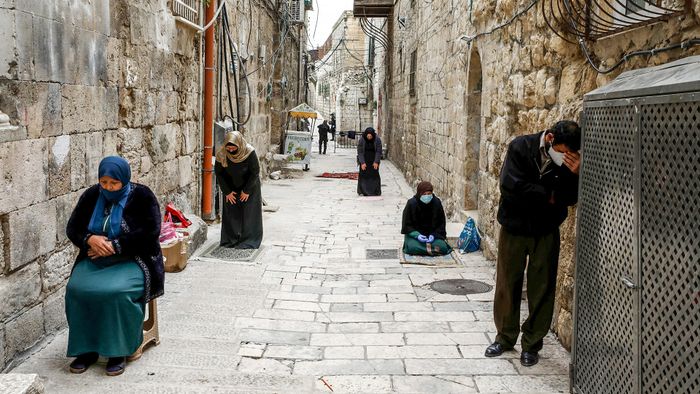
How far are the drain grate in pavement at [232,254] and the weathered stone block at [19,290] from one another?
2.78 m

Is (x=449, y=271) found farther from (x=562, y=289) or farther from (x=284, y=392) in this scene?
(x=284, y=392)

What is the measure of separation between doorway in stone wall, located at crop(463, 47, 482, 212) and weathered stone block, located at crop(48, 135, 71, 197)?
5.21m

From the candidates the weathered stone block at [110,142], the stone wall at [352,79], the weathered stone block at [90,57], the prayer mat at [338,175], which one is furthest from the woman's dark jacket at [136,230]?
the stone wall at [352,79]

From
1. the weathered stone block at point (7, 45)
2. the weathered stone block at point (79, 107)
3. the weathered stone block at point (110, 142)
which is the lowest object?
the weathered stone block at point (110, 142)

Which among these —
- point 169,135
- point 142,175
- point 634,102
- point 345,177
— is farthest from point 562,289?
point 345,177

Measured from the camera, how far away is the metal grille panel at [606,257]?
276 centimetres

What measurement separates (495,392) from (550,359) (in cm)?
66

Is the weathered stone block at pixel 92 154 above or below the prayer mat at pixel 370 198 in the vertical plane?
above

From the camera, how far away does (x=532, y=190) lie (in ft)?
12.4

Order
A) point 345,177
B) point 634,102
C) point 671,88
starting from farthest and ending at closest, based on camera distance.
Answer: point 345,177, point 634,102, point 671,88

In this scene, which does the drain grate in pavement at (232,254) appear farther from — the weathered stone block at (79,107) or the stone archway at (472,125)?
the stone archway at (472,125)

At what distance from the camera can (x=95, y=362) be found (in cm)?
397

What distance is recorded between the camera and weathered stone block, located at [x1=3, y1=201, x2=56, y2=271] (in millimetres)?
3879

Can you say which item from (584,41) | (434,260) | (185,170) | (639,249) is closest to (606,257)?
(639,249)
